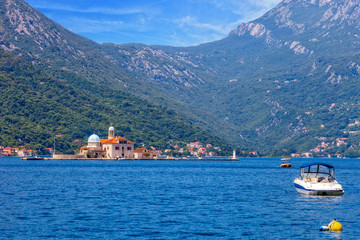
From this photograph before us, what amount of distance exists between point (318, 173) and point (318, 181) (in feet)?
9.19

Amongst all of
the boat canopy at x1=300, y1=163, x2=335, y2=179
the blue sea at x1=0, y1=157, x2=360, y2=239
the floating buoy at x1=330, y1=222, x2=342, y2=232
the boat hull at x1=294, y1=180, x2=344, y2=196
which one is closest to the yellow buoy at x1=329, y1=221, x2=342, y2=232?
the floating buoy at x1=330, y1=222, x2=342, y2=232

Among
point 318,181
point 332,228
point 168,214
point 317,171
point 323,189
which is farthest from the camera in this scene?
point 317,171

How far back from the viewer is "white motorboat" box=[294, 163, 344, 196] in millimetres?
70438

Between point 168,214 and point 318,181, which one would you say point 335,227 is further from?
point 318,181

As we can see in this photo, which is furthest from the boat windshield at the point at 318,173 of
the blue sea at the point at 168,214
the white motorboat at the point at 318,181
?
the blue sea at the point at 168,214

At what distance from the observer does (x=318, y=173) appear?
75000 mm

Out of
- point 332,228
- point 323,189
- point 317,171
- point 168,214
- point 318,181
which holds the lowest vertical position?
point 332,228

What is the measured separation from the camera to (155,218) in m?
48.7

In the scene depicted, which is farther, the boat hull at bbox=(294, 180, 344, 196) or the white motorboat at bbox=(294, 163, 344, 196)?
the white motorboat at bbox=(294, 163, 344, 196)

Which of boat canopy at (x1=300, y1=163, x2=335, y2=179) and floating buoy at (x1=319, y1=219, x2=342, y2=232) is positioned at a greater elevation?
boat canopy at (x1=300, y1=163, x2=335, y2=179)

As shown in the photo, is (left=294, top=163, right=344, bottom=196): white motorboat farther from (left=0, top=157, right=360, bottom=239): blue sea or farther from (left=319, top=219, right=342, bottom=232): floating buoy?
(left=319, top=219, right=342, bottom=232): floating buoy

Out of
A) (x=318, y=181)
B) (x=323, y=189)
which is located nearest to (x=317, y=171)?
(x=318, y=181)

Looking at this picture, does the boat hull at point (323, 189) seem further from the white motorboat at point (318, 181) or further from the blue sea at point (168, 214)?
the blue sea at point (168, 214)

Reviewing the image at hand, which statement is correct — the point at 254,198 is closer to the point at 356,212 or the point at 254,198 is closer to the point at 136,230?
the point at 356,212
